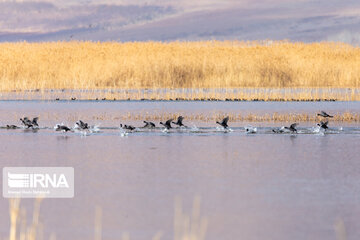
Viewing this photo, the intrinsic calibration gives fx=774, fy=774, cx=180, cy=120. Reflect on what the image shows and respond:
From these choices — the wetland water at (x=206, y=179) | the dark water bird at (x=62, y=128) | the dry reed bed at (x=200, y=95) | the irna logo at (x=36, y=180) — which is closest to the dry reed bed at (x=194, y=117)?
the wetland water at (x=206, y=179)

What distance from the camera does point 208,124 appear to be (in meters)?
20.1

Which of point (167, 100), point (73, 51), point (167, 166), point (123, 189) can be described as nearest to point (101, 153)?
point (167, 166)

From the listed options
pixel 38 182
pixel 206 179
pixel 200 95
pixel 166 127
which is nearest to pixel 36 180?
pixel 38 182

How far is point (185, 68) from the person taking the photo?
34094mm

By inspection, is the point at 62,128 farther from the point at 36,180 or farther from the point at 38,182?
the point at 38,182

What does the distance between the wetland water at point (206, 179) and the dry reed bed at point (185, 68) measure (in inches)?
540

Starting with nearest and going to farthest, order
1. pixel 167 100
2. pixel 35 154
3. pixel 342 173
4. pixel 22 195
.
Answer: pixel 22 195 < pixel 342 173 < pixel 35 154 < pixel 167 100

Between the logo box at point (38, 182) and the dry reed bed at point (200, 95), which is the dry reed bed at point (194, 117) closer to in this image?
the dry reed bed at point (200, 95)

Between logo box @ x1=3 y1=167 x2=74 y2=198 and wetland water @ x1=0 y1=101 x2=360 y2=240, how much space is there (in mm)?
197

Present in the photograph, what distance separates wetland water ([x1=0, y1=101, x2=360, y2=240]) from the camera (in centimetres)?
783

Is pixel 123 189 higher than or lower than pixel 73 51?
lower

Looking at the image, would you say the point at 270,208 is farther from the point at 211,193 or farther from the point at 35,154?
the point at 35,154

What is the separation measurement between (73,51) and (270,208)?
2958cm

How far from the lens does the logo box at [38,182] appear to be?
9445mm
